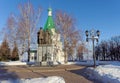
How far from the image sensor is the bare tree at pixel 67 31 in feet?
133

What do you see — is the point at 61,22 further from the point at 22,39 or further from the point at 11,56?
the point at 11,56

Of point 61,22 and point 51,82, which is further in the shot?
point 61,22

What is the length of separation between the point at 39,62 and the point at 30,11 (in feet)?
41.4

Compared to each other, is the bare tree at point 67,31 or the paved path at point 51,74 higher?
the bare tree at point 67,31

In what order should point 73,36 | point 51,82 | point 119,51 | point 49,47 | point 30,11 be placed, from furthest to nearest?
point 119,51 → point 30,11 → point 73,36 → point 49,47 → point 51,82

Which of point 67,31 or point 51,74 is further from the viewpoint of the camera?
point 67,31

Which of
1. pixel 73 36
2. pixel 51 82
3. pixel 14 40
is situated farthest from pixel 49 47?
pixel 51 82

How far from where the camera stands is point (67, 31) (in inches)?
1606

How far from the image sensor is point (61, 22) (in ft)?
134

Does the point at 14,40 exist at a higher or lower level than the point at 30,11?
lower

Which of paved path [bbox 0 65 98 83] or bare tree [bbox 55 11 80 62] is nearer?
paved path [bbox 0 65 98 83]

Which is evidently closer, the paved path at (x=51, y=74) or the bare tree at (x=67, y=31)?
the paved path at (x=51, y=74)

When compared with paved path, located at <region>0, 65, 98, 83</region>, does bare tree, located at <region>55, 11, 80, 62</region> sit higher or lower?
higher

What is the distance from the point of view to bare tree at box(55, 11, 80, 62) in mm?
40625
